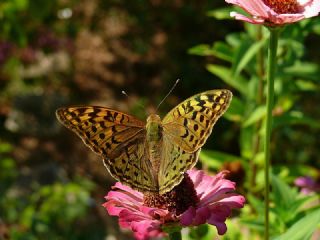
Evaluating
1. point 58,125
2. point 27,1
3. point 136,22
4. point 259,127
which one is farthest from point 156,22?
point 259,127

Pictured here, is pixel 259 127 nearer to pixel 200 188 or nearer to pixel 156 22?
pixel 200 188

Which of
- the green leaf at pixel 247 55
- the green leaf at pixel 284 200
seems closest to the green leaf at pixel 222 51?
the green leaf at pixel 247 55

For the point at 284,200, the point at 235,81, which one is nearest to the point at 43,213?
Answer: the point at 235,81

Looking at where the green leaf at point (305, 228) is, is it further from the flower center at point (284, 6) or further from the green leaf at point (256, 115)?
the green leaf at point (256, 115)

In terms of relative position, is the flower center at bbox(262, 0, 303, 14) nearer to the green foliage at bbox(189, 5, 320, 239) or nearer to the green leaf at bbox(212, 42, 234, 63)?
the green foliage at bbox(189, 5, 320, 239)

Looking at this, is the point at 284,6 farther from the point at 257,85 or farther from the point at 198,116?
the point at 257,85

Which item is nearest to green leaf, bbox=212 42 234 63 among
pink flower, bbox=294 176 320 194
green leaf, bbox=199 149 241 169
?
green leaf, bbox=199 149 241 169
